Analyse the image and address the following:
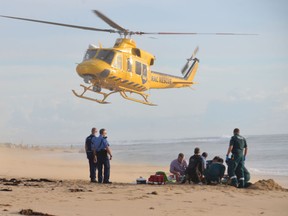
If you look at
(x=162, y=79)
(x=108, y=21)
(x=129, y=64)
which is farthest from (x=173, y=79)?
(x=108, y=21)

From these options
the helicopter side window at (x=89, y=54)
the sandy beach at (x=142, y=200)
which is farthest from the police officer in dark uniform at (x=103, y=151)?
the helicopter side window at (x=89, y=54)

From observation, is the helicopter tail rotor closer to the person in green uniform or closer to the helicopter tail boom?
the helicopter tail boom

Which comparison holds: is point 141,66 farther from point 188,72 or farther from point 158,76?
point 188,72

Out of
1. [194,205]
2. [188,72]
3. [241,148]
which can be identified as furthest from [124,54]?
[194,205]

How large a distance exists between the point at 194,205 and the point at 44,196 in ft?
10.1

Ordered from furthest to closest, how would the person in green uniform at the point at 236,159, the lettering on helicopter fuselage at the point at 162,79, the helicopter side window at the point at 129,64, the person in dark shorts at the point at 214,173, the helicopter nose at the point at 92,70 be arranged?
the lettering on helicopter fuselage at the point at 162,79 < the helicopter side window at the point at 129,64 < the helicopter nose at the point at 92,70 < the person in green uniform at the point at 236,159 < the person in dark shorts at the point at 214,173

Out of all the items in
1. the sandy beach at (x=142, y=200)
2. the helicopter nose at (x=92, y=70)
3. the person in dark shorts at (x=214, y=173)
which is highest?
the helicopter nose at (x=92, y=70)

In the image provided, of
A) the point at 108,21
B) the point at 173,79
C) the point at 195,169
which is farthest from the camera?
the point at 173,79

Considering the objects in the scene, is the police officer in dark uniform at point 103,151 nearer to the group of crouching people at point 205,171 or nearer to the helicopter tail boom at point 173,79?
the group of crouching people at point 205,171

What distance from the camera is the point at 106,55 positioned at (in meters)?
22.5

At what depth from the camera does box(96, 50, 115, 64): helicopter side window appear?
880 inches

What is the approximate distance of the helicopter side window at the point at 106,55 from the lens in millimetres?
22342

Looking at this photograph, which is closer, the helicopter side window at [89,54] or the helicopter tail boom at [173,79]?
the helicopter side window at [89,54]

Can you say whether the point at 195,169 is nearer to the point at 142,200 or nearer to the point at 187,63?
the point at 142,200
